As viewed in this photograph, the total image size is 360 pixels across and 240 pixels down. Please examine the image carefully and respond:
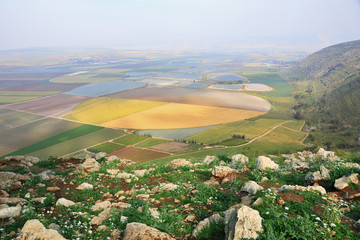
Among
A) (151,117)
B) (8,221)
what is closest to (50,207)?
(8,221)

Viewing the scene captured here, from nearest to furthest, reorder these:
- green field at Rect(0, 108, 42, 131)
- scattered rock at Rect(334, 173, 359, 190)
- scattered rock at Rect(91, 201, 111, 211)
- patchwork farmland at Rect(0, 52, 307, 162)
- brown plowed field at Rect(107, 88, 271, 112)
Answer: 1. scattered rock at Rect(91, 201, 111, 211)
2. scattered rock at Rect(334, 173, 359, 190)
3. patchwork farmland at Rect(0, 52, 307, 162)
4. green field at Rect(0, 108, 42, 131)
5. brown plowed field at Rect(107, 88, 271, 112)

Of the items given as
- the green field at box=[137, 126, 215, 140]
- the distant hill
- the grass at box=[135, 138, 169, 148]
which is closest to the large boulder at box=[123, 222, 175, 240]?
the grass at box=[135, 138, 169, 148]

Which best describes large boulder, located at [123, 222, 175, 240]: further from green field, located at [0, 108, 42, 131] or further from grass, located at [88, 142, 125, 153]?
green field, located at [0, 108, 42, 131]

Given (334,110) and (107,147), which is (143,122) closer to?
(107,147)

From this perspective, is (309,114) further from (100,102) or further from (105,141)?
(100,102)

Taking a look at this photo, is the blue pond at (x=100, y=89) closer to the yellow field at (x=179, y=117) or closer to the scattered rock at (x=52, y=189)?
the yellow field at (x=179, y=117)

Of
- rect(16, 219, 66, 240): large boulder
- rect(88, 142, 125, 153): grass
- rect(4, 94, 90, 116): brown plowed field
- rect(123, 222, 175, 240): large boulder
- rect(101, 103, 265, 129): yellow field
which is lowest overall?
rect(88, 142, 125, 153): grass

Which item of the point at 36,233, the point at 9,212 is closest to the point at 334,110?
the point at 36,233
